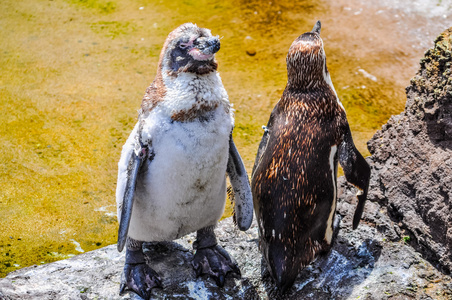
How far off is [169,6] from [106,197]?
3829mm

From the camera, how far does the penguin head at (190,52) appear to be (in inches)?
112

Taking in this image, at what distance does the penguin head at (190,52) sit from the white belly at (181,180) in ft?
0.87

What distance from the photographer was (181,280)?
3.33m

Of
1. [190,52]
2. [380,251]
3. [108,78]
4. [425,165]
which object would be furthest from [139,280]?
[108,78]

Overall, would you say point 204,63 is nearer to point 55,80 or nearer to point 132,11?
point 55,80

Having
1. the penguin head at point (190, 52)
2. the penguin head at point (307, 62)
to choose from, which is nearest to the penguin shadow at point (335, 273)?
the penguin head at point (307, 62)

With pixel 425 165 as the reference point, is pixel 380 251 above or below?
below

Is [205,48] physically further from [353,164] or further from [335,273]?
[335,273]

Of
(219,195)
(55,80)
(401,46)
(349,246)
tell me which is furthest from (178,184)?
(401,46)

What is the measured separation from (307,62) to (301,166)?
594mm

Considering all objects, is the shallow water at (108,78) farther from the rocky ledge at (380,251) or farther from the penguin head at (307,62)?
the penguin head at (307,62)

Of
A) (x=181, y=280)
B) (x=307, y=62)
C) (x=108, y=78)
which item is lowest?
(x=181, y=280)

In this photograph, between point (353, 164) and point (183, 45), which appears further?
point (353, 164)

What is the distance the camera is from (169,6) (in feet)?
24.9
